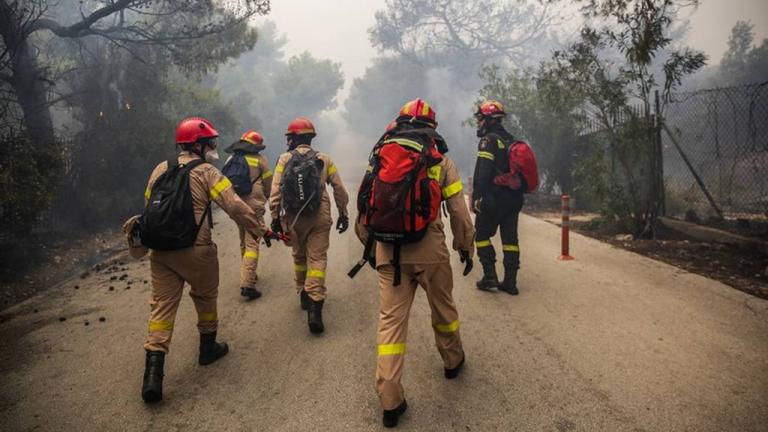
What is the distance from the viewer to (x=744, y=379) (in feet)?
10.7

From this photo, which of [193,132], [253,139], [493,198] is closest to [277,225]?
[193,132]

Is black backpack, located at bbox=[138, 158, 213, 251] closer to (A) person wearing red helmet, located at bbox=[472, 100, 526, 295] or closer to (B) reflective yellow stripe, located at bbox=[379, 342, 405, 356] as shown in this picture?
(B) reflective yellow stripe, located at bbox=[379, 342, 405, 356]

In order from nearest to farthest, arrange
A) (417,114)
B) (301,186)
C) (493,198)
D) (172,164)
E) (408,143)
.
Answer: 1. (408,143)
2. (417,114)
3. (172,164)
4. (301,186)
5. (493,198)

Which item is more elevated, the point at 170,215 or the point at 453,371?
the point at 170,215

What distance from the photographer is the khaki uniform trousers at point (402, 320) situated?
9.23ft

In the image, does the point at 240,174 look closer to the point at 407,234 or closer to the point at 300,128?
the point at 300,128

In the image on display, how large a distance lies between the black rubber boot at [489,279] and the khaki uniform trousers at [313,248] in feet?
6.14

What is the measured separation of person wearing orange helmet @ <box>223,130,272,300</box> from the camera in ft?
17.6

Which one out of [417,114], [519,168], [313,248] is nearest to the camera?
[417,114]

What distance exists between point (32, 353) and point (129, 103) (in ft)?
33.0

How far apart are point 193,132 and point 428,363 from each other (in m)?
2.50

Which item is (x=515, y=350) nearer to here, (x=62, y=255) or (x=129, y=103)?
(x=62, y=255)

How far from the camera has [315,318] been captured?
4.27 metres

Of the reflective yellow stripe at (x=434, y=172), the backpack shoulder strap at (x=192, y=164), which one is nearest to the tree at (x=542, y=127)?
the reflective yellow stripe at (x=434, y=172)
